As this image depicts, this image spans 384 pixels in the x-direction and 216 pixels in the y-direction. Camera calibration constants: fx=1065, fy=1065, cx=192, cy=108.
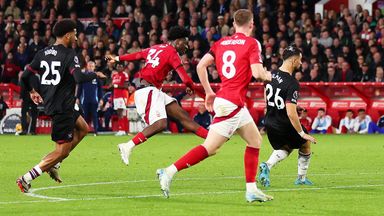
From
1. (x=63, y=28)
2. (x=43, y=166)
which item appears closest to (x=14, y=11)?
(x=63, y=28)

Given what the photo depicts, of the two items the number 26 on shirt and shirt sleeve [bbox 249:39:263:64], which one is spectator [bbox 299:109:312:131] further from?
shirt sleeve [bbox 249:39:263:64]

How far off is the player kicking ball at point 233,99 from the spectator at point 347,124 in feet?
62.2

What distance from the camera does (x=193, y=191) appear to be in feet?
46.6

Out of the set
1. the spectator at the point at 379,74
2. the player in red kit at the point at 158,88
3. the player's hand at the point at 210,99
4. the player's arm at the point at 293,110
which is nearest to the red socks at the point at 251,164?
the player's hand at the point at 210,99

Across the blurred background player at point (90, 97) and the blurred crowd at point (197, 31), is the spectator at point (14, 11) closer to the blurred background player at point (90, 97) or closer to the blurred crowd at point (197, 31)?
the blurred crowd at point (197, 31)

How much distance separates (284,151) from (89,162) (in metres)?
5.66

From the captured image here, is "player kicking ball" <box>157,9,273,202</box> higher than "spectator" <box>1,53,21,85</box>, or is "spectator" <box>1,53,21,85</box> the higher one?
"player kicking ball" <box>157,9,273,202</box>

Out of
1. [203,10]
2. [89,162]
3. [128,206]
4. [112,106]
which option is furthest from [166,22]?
[128,206]

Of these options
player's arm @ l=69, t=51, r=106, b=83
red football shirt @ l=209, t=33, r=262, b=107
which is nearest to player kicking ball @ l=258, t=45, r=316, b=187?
red football shirt @ l=209, t=33, r=262, b=107

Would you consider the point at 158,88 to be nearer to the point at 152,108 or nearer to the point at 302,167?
the point at 152,108

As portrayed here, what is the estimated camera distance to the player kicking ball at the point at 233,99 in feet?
40.7

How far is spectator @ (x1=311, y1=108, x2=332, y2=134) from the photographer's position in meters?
31.3

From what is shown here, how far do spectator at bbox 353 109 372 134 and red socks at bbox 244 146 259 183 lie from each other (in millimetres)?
18685

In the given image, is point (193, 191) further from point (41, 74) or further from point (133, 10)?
point (133, 10)
